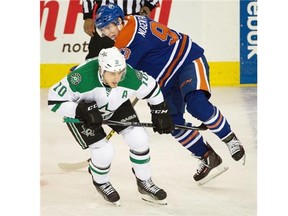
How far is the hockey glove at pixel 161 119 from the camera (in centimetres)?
377

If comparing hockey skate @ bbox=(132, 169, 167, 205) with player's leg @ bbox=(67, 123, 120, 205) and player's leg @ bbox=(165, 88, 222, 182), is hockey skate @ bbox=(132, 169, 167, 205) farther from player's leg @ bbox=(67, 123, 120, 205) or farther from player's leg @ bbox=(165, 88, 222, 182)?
player's leg @ bbox=(165, 88, 222, 182)

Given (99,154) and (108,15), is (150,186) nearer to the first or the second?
(99,154)

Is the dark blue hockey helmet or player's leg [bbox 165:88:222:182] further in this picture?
player's leg [bbox 165:88:222:182]

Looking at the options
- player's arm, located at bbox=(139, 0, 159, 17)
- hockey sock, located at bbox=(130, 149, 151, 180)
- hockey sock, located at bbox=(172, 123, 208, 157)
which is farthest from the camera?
player's arm, located at bbox=(139, 0, 159, 17)

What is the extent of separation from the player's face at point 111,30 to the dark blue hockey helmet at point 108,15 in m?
0.01

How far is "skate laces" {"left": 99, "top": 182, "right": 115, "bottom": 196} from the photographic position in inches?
153

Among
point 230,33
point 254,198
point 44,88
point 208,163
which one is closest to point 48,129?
point 44,88

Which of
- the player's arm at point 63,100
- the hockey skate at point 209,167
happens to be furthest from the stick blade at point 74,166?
the player's arm at point 63,100

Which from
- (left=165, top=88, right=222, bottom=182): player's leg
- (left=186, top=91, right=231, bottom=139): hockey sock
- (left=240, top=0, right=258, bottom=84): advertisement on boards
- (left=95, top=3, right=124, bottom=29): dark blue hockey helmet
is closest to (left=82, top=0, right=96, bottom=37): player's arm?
(left=95, top=3, right=124, bottom=29): dark blue hockey helmet

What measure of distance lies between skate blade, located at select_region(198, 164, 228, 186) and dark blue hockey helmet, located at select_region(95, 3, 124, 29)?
0.86 metres

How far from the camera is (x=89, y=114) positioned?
357 centimetres

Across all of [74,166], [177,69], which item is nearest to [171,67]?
[177,69]

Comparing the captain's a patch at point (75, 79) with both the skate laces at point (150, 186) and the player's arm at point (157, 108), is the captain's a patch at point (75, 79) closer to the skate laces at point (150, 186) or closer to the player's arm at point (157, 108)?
the player's arm at point (157, 108)
